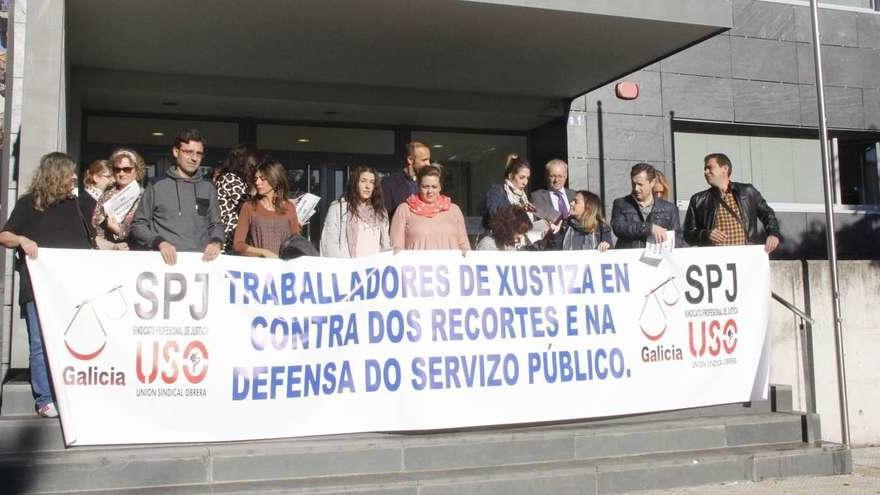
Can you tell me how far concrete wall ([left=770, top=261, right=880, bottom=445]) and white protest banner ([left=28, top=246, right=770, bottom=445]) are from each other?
1.57m


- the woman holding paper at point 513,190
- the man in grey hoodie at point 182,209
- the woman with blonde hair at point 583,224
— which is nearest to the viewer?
the man in grey hoodie at point 182,209

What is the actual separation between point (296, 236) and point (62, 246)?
1.54m

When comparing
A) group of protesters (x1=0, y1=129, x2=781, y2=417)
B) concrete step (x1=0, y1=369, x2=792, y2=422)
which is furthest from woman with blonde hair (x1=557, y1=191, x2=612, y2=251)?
concrete step (x1=0, y1=369, x2=792, y2=422)

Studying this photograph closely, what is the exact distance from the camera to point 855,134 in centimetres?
1298

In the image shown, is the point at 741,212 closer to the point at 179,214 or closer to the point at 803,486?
the point at 803,486

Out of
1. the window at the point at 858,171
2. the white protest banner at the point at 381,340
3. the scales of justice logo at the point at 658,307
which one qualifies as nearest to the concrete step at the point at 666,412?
the white protest banner at the point at 381,340

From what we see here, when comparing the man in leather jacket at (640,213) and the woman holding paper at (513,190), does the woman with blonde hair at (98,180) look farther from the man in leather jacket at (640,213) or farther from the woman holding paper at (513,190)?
the man in leather jacket at (640,213)

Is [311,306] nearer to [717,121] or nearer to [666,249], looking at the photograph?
[666,249]

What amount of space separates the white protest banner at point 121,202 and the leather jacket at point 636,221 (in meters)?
3.86

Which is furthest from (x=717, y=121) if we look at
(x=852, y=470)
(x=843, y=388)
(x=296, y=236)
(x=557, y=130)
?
(x=296, y=236)

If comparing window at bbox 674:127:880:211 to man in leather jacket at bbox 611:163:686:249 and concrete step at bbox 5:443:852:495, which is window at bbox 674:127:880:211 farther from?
concrete step at bbox 5:443:852:495

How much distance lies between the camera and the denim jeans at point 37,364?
18.0 ft

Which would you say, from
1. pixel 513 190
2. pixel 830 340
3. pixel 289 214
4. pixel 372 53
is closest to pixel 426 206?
pixel 289 214

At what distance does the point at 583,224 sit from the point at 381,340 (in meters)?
2.29
